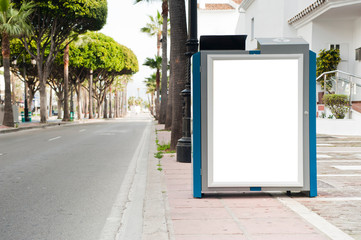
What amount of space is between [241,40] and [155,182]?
110 inches

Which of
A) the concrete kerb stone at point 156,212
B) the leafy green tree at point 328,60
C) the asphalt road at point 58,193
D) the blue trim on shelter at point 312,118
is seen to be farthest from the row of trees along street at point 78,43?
the leafy green tree at point 328,60

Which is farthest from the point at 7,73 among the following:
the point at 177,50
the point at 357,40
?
the point at 357,40

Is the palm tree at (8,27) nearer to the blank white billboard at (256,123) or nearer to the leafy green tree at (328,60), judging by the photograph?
the leafy green tree at (328,60)

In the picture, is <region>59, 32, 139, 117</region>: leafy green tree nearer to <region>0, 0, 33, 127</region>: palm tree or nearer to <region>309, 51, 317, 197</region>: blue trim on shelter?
<region>0, 0, 33, 127</region>: palm tree

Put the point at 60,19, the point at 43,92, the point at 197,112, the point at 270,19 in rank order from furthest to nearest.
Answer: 1. the point at 43,92
2. the point at 60,19
3. the point at 270,19
4. the point at 197,112

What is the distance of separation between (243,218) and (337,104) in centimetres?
1328

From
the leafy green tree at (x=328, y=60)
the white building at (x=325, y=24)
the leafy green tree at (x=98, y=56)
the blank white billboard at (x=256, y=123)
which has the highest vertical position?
the leafy green tree at (x=98, y=56)

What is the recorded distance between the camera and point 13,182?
7613 mm

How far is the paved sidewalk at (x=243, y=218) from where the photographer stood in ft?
13.4

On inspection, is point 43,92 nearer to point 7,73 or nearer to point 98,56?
point 7,73

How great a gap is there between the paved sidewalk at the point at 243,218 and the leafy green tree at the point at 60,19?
88.5 ft

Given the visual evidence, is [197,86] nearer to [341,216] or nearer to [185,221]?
[185,221]

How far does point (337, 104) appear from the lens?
1662 centimetres

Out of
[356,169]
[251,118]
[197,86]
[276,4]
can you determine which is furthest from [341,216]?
[276,4]
